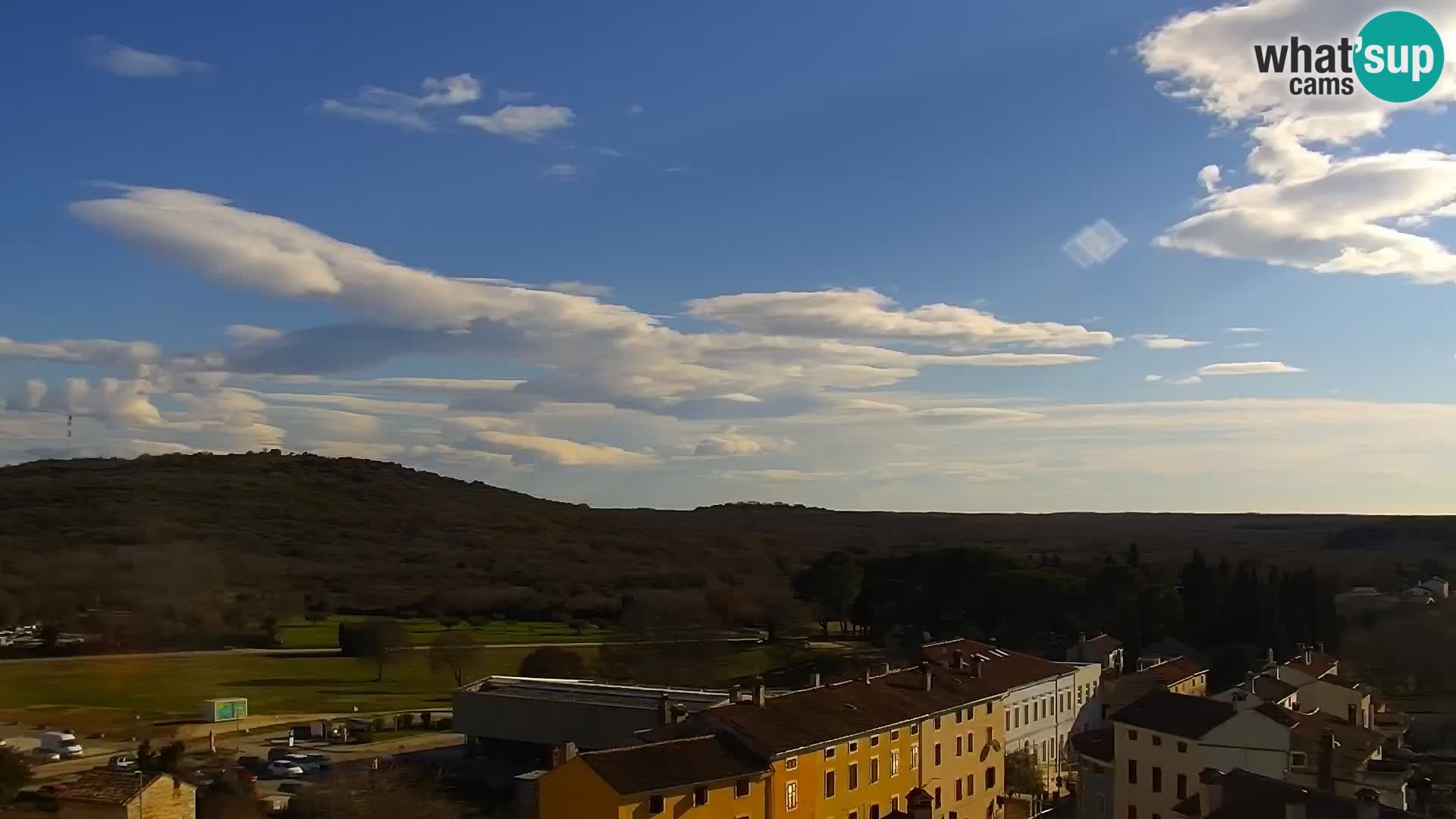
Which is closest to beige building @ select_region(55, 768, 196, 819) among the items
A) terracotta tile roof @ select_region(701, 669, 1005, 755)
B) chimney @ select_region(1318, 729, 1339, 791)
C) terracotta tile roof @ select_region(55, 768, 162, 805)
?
terracotta tile roof @ select_region(55, 768, 162, 805)

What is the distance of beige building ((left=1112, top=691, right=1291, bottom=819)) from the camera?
2961 centimetres

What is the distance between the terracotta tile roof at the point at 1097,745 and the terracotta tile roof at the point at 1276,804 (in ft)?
30.4

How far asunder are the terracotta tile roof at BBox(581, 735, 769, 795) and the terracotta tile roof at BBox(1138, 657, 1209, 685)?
81.7ft

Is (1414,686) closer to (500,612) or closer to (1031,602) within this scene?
(1031,602)

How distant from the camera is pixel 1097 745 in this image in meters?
35.2

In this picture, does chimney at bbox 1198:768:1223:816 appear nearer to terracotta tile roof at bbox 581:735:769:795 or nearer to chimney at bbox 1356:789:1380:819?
chimney at bbox 1356:789:1380:819

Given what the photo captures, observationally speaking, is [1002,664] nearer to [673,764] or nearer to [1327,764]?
[1327,764]

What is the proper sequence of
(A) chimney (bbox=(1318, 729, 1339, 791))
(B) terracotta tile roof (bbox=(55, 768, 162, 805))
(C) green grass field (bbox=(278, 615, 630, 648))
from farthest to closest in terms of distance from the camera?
(C) green grass field (bbox=(278, 615, 630, 648)), (B) terracotta tile roof (bbox=(55, 768, 162, 805)), (A) chimney (bbox=(1318, 729, 1339, 791))

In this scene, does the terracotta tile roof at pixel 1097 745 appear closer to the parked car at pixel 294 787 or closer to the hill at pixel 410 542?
the parked car at pixel 294 787

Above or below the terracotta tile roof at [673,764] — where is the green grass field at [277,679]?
below

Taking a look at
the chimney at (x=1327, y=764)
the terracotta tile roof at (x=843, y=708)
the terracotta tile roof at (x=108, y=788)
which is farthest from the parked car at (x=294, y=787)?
the chimney at (x=1327, y=764)

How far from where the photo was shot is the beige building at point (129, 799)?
93.6 ft

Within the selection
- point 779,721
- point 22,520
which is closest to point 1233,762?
point 779,721

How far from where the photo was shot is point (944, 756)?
3541 centimetres
